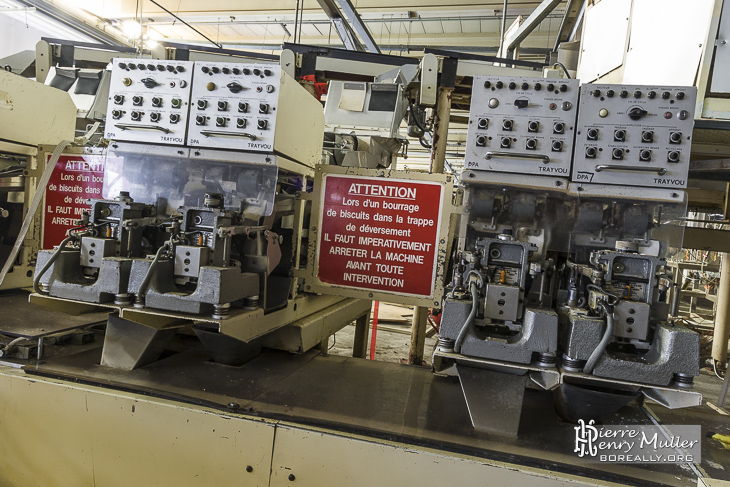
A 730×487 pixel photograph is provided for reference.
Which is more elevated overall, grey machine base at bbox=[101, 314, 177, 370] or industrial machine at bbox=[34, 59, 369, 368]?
industrial machine at bbox=[34, 59, 369, 368]

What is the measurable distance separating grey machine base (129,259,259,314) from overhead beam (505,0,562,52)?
8.68 feet

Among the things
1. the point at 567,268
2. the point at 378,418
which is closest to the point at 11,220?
the point at 378,418

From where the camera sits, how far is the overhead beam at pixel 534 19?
9.86ft

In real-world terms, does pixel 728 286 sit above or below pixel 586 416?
above

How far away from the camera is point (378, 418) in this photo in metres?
1.59

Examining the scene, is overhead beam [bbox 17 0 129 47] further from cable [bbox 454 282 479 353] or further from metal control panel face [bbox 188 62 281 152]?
cable [bbox 454 282 479 353]

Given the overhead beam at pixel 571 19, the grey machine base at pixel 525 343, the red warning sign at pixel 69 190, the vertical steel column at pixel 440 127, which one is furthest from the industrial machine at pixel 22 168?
the overhead beam at pixel 571 19

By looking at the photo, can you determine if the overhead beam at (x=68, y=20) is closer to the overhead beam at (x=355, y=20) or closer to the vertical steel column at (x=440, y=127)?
the overhead beam at (x=355, y=20)

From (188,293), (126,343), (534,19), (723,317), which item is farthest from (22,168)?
(723,317)

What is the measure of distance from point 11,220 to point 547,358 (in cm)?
300

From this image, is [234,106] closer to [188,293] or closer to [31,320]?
[188,293]

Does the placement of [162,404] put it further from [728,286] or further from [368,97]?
[728,286]

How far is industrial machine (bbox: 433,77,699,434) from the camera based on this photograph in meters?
1.44

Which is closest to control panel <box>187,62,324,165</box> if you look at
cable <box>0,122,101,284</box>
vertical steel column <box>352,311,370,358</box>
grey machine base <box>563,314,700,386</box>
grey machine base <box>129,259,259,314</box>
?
grey machine base <box>129,259,259,314</box>
